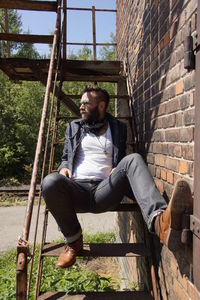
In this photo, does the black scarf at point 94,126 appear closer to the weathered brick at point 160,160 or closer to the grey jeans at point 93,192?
the grey jeans at point 93,192

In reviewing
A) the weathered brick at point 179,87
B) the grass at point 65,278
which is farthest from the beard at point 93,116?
the grass at point 65,278

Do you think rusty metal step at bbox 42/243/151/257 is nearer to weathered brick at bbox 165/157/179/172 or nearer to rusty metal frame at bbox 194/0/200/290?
weathered brick at bbox 165/157/179/172

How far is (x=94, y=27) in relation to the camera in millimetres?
6230

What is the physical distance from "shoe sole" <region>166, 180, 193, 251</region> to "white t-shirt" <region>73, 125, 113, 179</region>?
3.94ft

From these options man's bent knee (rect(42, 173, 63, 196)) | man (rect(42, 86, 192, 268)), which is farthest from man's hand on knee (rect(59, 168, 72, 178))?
man's bent knee (rect(42, 173, 63, 196))

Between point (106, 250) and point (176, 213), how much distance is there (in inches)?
45.2

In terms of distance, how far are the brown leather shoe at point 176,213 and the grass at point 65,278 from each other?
8.34ft

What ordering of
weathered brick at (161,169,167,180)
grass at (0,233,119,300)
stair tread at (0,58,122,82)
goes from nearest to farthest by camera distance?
weathered brick at (161,169,167,180)
grass at (0,233,119,300)
stair tread at (0,58,122,82)

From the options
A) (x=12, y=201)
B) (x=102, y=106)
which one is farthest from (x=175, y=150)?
(x=12, y=201)

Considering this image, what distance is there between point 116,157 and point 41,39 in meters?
2.07

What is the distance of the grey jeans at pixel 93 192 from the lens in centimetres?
209

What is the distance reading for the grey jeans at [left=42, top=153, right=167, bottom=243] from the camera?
2088 millimetres

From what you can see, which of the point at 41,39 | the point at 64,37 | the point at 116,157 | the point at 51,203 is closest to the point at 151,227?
the point at 51,203

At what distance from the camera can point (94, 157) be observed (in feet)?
9.35
